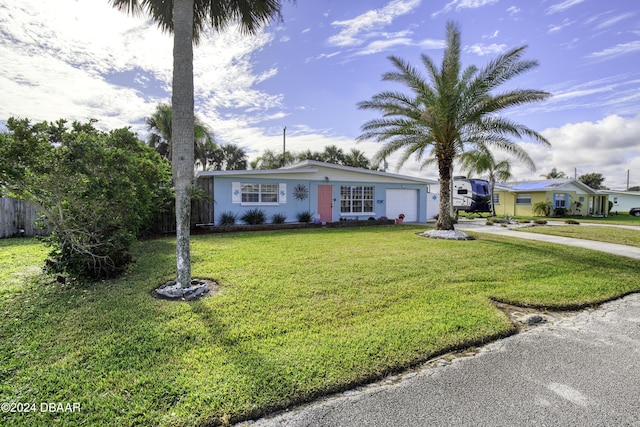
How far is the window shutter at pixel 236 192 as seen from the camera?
14363 millimetres

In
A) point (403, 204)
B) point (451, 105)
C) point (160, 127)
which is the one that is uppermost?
point (160, 127)

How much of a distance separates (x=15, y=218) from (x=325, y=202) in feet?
41.4

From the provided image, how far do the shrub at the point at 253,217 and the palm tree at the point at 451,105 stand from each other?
658 cm

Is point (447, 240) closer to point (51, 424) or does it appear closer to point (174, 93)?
point (174, 93)

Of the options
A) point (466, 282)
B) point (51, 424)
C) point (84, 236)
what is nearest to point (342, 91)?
point (466, 282)

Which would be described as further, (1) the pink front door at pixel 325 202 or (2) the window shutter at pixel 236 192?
(1) the pink front door at pixel 325 202

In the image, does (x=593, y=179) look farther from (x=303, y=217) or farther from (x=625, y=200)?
(x=303, y=217)

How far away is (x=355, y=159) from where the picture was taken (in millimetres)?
32375

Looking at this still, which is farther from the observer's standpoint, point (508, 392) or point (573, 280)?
point (573, 280)

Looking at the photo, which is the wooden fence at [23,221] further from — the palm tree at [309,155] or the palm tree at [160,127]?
the palm tree at [309,155]

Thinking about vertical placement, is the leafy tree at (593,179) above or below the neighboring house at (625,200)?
above

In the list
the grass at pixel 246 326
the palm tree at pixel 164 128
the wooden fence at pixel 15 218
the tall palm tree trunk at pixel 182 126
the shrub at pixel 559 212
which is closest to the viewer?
the grass at pixel 246 326

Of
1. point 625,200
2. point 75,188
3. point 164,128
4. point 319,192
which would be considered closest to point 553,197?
point 625,200

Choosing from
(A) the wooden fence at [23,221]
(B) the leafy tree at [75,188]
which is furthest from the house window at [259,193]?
(B) the leafy tree at [75,188]
